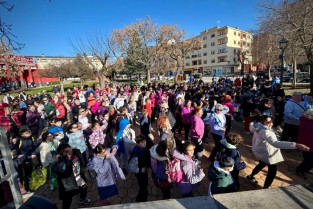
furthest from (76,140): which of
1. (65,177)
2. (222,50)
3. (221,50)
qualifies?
(221,50)

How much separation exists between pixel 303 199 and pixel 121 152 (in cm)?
364

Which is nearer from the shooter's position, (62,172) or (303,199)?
(303,199)

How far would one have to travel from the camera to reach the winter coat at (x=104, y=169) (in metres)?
2.74

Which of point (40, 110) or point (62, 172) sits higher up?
point (40, 110)

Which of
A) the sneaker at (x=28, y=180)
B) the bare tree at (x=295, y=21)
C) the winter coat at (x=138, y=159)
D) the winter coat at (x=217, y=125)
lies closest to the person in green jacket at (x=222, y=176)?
the winter coat at (x=138, y=159)

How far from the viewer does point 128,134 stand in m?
4.14

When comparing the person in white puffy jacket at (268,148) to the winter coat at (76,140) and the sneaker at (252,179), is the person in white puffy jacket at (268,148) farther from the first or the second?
the winter coat at (76,140)

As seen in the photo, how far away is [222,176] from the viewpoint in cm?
236

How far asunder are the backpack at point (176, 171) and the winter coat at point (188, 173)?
0.17 feet

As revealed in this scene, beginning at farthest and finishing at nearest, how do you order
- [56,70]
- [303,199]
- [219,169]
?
[56,70]
[219,169]
[303,199]

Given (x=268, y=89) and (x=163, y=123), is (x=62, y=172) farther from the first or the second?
(x=268, y=89)

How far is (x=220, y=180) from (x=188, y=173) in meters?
0.49

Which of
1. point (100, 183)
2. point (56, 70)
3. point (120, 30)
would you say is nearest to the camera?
point (100, 183)

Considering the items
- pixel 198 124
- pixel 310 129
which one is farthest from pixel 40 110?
pixel 310 129
